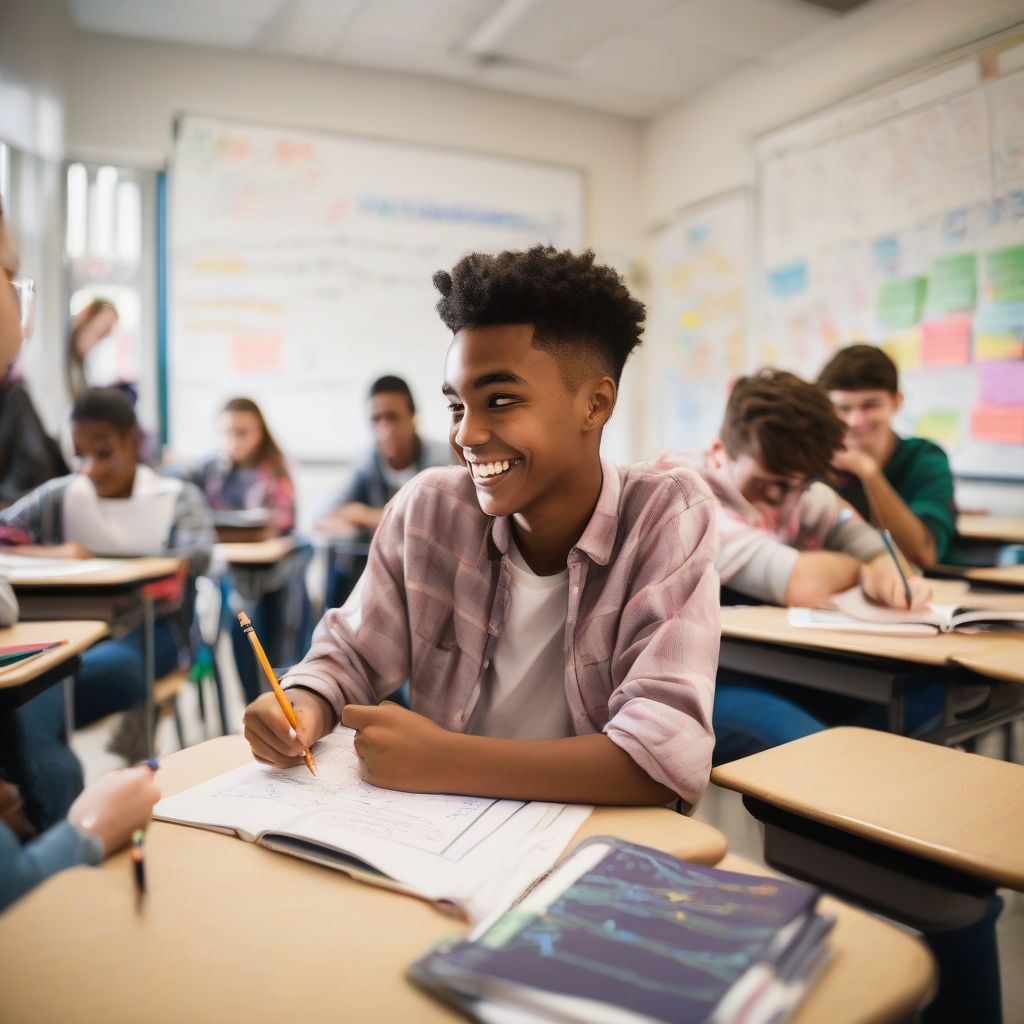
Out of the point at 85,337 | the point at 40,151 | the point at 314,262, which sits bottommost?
the point at 85,337

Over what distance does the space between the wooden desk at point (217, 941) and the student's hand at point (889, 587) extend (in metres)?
1.17

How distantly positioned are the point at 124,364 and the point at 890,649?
4.20 m

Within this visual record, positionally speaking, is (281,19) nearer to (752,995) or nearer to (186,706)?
(186,706)

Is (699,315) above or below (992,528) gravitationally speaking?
above

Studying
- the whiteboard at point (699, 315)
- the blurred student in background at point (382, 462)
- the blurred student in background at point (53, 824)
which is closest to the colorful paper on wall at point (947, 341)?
the whiteboard at point (699, 315)

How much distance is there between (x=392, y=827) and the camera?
2.48 ft

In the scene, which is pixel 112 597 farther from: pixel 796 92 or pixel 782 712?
pixel 796 92

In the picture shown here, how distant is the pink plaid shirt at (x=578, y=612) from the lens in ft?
3.02

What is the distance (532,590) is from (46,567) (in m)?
1.70

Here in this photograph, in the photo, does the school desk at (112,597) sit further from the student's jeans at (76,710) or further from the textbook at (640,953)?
the textbook at (640,953)

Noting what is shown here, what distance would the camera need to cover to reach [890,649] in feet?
4.75

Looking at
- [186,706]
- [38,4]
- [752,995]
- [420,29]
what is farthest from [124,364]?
[752,995]

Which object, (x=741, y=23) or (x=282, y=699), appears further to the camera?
(x=741, y=23)

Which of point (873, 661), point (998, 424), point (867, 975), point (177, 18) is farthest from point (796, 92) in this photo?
point (867, 975)
